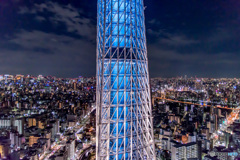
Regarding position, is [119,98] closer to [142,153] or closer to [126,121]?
[126,121]

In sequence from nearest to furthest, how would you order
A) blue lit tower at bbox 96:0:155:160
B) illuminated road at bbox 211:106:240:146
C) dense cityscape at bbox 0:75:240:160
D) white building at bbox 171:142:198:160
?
blue lit tower at bbox 96:0:155:160, white building at bbox 171:142:198:160, dense cityscape at bbox 0:75:240:160, illuminated road at bbox 211:106:240:146

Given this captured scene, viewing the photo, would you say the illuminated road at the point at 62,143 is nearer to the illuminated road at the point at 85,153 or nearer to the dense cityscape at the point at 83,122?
the dense cityscape at the point at 83,122

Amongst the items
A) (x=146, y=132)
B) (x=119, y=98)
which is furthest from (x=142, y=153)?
(x=119, y=98)

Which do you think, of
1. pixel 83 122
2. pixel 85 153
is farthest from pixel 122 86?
pixel 83 122

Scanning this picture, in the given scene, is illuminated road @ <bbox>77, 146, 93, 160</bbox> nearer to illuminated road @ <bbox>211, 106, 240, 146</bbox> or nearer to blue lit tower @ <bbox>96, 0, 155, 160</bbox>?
illuminated road @ <bbox>211, 106, 240, 146</bbox>

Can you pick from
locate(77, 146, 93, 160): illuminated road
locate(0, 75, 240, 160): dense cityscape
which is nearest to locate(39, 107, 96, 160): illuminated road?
locate(0, 75, 240, 160): dense cityscape

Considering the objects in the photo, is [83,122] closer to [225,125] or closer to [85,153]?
[85,153]

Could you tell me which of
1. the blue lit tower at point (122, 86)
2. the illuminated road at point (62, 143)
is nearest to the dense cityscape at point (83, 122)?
the illuminated road at point (62, 143)

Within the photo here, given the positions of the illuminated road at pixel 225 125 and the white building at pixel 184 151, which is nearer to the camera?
the white building at pixel 184 151
